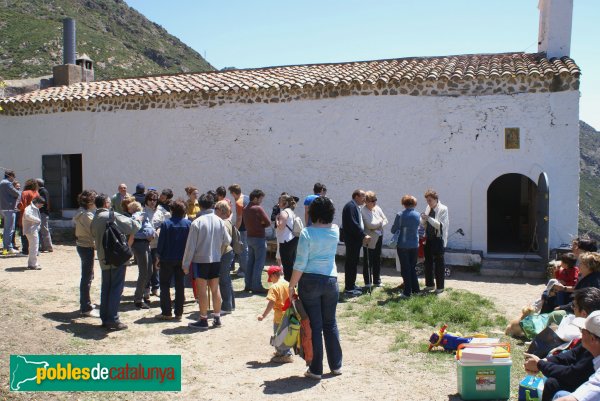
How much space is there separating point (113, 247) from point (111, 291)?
0.60 metres

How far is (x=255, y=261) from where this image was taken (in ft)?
29.1

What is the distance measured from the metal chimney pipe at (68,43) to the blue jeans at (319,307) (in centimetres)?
1674

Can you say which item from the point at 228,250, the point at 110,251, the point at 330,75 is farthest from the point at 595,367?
the point at 330,75

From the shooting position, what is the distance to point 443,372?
5.63m

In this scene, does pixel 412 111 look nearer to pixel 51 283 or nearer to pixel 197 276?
pixel 197 276

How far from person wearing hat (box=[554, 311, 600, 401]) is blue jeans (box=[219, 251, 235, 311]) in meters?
4.50

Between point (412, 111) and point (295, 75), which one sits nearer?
point (412, 111)

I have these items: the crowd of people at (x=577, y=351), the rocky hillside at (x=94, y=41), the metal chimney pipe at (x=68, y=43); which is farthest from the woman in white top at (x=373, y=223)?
the rocky hillside at (x=94, y=41)

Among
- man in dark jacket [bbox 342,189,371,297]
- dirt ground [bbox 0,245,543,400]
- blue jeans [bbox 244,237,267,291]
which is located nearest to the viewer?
dirt ground [bbox 0,245,543,400]

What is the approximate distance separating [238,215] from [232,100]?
4392 mm

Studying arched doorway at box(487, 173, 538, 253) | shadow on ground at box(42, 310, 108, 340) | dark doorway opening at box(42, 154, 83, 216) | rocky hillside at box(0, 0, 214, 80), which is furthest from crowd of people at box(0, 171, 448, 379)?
rocky hillside at box(0, 0, 214, 80)

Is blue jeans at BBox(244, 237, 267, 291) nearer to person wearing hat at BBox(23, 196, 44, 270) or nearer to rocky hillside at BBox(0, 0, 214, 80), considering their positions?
person wearing hat at BBox(23, 196, 44, 270)

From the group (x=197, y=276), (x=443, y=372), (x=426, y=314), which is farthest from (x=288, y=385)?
(x=426, y=314)

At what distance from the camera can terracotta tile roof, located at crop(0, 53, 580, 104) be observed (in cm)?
1159
